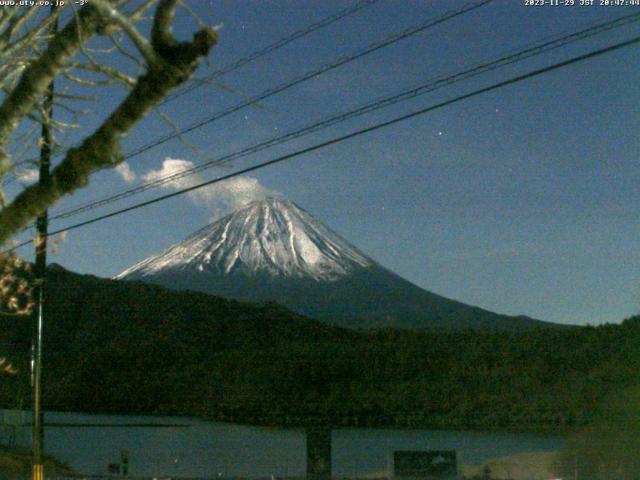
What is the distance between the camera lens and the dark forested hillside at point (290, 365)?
111 feet

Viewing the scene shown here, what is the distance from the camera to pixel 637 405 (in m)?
27.6

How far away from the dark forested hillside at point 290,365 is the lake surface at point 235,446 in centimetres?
233

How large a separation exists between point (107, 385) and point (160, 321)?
13437mm

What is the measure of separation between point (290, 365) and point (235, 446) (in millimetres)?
17206

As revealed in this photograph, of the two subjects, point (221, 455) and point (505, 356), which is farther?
point (505, 356)

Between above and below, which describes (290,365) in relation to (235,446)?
above

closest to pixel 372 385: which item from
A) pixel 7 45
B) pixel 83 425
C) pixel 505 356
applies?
pixel 505 356

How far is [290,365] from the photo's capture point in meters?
46.6

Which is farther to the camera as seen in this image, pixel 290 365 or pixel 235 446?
pixel 290 365

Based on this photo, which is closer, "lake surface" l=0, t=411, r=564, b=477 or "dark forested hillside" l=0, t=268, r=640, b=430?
"lake surface" l=0, t=411, r=564, b=477

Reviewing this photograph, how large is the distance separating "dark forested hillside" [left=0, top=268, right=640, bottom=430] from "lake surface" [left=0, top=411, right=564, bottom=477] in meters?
2.33

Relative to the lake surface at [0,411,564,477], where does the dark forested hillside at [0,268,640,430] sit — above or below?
above

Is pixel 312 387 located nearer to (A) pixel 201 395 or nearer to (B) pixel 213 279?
(A) pixel 201 395

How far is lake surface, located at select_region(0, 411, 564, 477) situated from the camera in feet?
85.7
